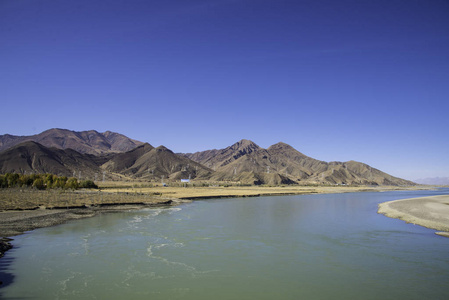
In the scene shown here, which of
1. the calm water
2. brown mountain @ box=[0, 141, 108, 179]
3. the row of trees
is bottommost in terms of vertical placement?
the calm water

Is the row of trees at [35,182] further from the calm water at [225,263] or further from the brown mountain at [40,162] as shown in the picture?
the brown mountain at [40,162]

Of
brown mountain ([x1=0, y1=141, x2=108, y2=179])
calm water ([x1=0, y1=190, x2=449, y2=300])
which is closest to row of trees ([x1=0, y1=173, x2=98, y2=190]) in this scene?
calm water ([x1=0, y1=190, x2=449, y2=300])

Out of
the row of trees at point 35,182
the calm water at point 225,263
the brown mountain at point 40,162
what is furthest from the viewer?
the brown mountain at point 40,162

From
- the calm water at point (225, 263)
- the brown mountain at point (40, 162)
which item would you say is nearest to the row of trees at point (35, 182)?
the calm water at point (225, 263)

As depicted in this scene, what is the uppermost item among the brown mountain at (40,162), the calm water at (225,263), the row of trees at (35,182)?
the brown mountain at (40,162)

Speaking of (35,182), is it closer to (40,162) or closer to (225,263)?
(225,263)

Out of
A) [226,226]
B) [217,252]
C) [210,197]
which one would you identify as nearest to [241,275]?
[217,252]

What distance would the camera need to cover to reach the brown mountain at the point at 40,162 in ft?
474

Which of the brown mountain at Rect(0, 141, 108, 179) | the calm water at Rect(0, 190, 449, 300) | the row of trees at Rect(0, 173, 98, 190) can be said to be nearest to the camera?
the calm water at Rect(0, 190, 449, 300)

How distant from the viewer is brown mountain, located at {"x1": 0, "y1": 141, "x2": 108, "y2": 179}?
144 meters

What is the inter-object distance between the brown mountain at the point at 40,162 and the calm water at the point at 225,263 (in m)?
137

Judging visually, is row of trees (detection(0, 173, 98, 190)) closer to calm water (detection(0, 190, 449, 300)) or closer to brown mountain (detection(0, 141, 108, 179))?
calm water (detection(0, 190, 449, 300))

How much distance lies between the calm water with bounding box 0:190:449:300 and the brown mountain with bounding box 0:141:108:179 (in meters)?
137

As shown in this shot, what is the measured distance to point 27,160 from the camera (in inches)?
5969
